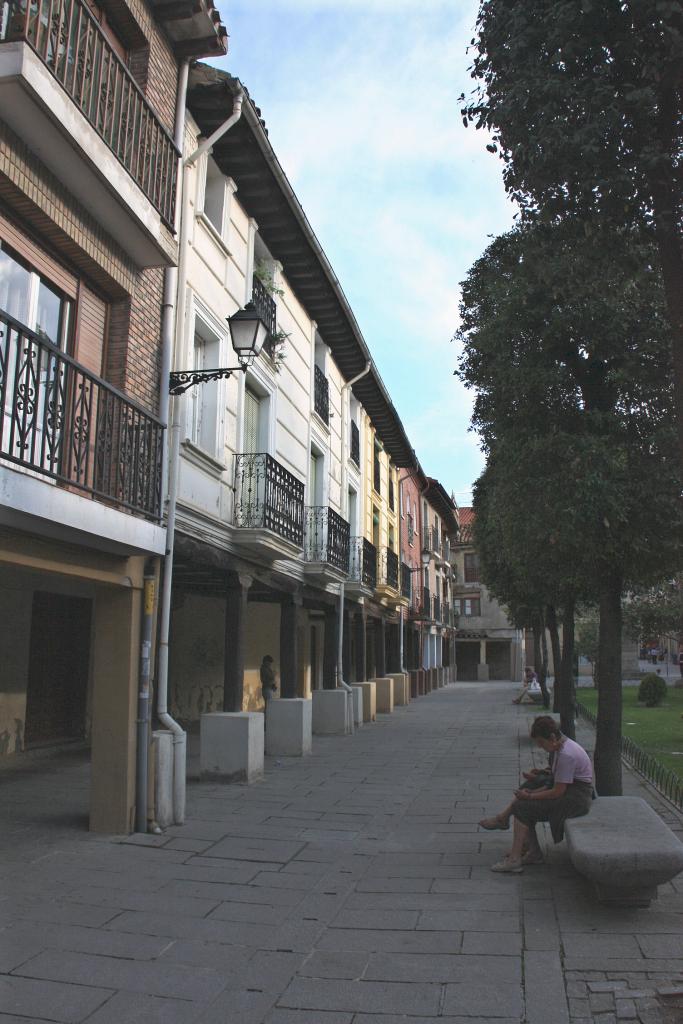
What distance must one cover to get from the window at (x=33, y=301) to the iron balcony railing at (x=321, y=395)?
9.13 meters

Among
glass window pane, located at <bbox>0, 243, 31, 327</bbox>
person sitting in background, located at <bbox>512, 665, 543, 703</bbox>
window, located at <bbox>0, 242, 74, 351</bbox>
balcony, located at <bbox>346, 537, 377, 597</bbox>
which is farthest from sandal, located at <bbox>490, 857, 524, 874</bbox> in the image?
person sitting in background, located at <bbox>512, 665, 543, 703</bbox>

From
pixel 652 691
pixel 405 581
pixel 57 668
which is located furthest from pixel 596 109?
pixel 652 691

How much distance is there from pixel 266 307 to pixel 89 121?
6.60 metres

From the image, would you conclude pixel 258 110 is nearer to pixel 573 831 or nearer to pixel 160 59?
pixel 160 59

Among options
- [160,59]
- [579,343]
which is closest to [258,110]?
[160,59]

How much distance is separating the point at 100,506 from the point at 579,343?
5.62 m

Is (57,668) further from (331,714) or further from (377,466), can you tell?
(377,466)

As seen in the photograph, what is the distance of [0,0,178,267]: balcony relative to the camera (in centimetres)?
577

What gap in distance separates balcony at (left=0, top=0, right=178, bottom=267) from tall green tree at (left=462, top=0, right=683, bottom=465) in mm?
3122

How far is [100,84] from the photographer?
6.99 metres

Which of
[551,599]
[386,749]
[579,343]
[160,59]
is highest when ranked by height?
[160,59]

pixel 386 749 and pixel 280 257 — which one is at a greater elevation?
pixel 280 257

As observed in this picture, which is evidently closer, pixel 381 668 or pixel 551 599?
pixel 551 599

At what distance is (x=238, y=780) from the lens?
10.3m
